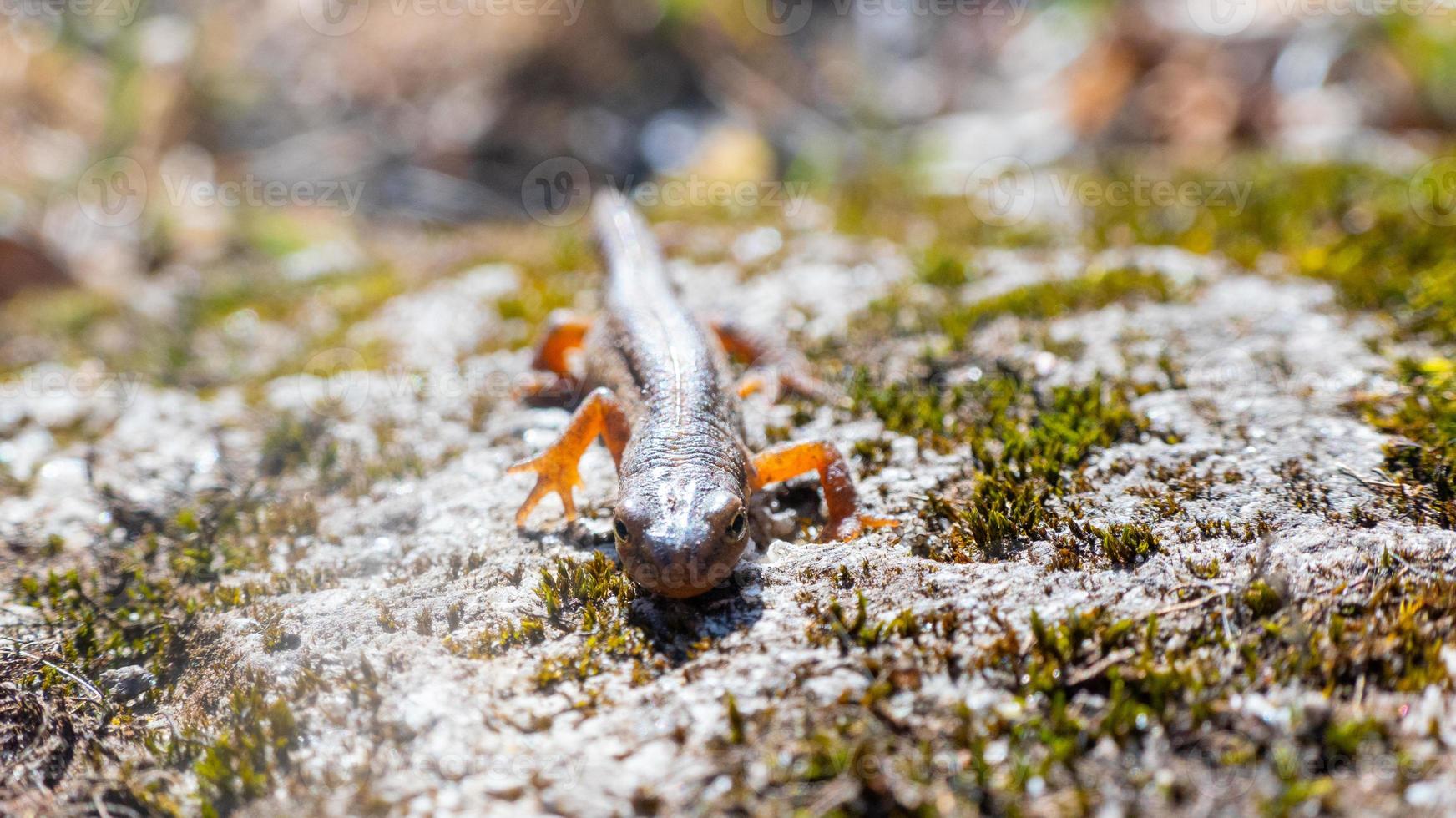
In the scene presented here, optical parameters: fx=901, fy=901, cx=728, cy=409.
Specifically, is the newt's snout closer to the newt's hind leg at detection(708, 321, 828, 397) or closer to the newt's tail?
the newt's hind leg at detection(708, 321, 828, 397)

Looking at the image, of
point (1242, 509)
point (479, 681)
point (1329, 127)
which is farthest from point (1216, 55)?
point (479, 681)

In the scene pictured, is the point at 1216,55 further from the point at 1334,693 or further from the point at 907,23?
the point at 1334,693

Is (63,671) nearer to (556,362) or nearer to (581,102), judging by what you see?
(556,362)

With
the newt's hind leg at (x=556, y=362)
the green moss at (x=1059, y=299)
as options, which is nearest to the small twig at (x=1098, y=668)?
the green moss at (x=1059, y=299)

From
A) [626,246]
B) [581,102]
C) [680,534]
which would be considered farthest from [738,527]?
[581,102]

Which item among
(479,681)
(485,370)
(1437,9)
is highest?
(1437,9)

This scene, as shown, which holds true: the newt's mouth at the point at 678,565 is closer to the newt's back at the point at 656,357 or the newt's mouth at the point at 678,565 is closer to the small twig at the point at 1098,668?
the newt's back at the point at 656,357
